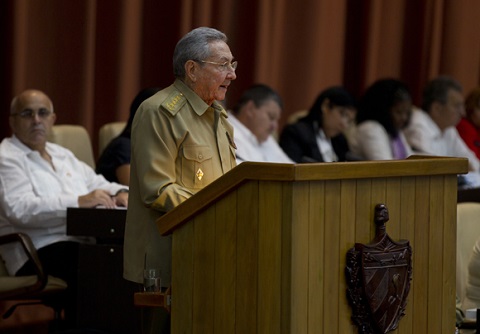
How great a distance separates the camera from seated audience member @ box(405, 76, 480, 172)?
23.8 feet

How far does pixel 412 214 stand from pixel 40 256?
2.41 meters

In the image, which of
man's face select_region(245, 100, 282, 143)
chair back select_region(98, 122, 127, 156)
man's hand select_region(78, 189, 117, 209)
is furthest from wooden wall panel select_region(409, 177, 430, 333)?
man's face select_region(245, 100, 282, 143)

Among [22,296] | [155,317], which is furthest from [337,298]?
[22,296]

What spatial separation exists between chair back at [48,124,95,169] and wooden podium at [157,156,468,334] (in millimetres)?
2680

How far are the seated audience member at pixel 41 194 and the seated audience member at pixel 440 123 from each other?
9.43ft

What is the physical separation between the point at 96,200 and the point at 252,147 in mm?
1591

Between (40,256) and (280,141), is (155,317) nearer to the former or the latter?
(40,256)

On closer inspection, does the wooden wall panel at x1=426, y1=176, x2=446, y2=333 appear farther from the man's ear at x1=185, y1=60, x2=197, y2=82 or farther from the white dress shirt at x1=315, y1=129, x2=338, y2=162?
the white dress shirt at x1=315, y1=129, x2=338, y2=162

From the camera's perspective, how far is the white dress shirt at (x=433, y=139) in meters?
7.22

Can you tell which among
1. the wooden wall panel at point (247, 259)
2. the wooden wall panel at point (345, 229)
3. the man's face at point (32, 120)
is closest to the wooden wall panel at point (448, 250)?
the wooden wall panel at point (345, 229)

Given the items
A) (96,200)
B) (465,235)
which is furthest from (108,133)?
(465,235)

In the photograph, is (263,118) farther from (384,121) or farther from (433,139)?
(433,139)

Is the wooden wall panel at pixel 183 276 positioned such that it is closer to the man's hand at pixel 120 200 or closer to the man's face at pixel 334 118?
the man's hand at pixel 120 200

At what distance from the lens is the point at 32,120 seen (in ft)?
16.1
